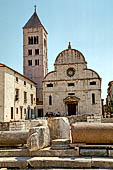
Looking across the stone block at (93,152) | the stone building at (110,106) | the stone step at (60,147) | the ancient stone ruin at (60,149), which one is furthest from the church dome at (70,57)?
the stone block at (93,152)

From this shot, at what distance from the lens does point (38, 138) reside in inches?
267

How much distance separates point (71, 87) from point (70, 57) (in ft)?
19.1

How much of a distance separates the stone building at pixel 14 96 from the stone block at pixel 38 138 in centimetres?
2250

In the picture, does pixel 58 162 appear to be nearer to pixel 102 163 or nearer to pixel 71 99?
pixel 102 163

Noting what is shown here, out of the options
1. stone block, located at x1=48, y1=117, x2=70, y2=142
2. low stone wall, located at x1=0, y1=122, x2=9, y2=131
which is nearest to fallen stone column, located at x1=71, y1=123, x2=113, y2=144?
stone block, located at x1=48, y1=117, x2=70, y2=142

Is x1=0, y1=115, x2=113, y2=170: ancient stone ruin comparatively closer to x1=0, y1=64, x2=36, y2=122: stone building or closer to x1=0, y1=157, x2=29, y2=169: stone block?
x1=0, y1=157, x2=29, y2=169: stone block

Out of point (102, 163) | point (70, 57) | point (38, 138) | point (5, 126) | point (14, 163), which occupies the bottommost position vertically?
point (5, 126)

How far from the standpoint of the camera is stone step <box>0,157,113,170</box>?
582cm

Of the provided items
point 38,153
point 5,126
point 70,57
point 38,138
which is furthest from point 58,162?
point 70,57

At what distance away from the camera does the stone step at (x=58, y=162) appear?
5.82 m

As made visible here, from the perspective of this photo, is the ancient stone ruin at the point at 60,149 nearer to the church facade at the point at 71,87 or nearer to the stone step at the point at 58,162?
the stone step at the point at 58,162

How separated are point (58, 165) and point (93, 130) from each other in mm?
1650

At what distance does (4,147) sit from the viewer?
757 cm

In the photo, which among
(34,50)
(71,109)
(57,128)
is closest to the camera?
(57,128)
